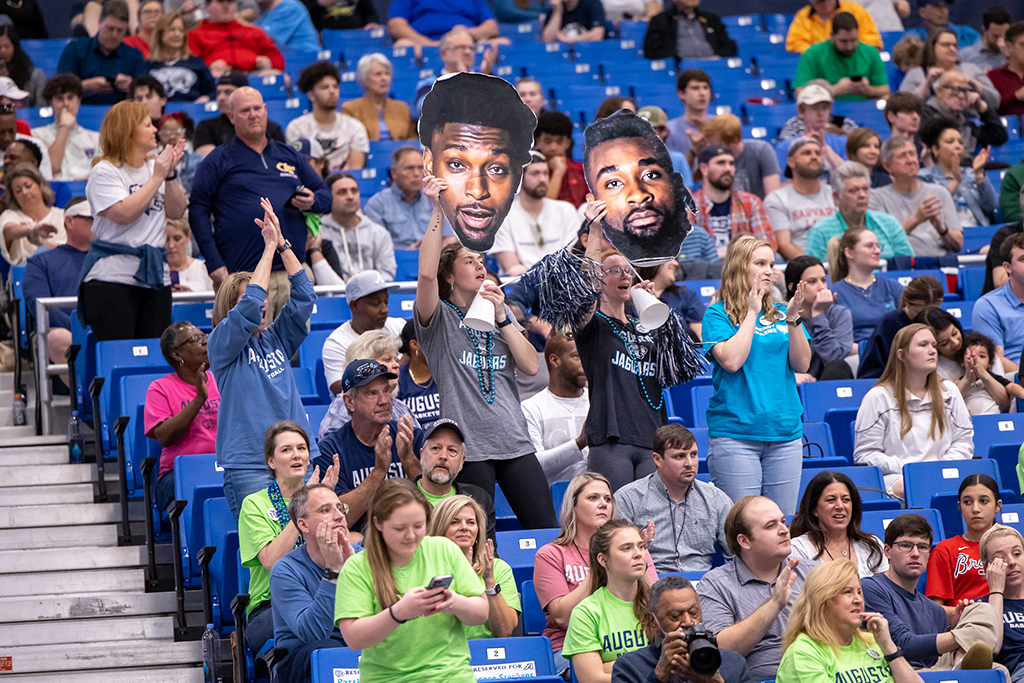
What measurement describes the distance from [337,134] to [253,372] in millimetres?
3844

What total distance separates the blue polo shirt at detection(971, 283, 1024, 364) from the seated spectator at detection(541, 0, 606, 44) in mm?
5027

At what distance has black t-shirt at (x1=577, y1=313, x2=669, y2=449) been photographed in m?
5.13

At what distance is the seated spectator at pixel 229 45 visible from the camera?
9.77 m

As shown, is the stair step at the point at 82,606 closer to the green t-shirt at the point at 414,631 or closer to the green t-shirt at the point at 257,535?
the green t-shirt at the point at 257,535

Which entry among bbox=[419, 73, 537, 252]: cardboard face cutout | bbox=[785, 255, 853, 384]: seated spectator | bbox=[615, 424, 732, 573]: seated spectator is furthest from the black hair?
bbox=[785, 255, 853, 384]: seated spectator

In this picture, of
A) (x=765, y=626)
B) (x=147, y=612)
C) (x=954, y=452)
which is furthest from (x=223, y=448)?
(x=954, y=452)

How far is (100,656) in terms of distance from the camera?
17.3 feet

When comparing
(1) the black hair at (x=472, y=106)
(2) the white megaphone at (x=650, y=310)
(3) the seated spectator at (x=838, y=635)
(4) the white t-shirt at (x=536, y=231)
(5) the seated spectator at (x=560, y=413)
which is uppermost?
(1) the black hair at (x=472, y=106)

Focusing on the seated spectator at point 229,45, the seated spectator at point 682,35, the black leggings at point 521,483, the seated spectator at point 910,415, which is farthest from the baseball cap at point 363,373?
the seated spectator at point 682,35

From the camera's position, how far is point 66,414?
6.82m

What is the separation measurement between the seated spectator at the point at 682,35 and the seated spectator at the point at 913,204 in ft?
9.65

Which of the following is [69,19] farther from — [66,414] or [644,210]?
[644,210]

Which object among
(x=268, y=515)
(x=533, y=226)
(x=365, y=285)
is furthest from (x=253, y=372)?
(x=533, y=226)

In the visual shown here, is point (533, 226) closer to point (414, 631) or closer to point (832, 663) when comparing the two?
point (832, 663)
